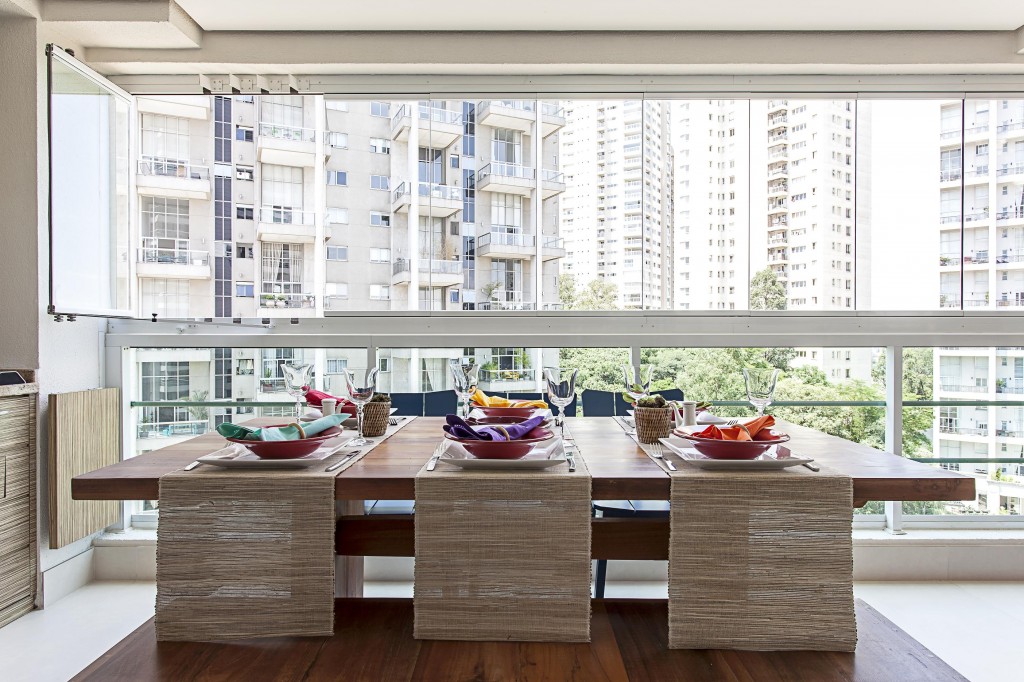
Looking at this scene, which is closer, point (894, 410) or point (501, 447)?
point (501, 447)

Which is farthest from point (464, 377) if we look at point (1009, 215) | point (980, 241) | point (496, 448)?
point (1009, 215)

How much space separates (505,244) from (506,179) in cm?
31

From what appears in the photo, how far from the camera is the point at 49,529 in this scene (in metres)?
2.66

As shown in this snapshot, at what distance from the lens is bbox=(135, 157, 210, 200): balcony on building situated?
308cm

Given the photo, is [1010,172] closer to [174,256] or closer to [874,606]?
[874,606]

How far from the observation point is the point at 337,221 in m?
3.16

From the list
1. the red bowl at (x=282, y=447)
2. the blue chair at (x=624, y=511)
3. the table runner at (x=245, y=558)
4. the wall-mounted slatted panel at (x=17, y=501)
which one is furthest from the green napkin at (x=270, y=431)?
the wall-mounted slatted panel at (x=17, y=501)

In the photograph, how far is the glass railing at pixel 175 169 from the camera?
3090mm

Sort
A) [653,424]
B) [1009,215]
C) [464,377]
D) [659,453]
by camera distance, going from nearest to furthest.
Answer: [659,453] < [653,424] < [464,377] < [1009,215]

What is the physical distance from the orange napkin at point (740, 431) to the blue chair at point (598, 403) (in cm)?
108

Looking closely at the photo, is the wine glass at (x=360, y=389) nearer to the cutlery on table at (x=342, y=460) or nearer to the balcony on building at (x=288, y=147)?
the cutlery on table at (x=342, y=460)

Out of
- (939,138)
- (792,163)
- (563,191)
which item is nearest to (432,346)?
(563,191)

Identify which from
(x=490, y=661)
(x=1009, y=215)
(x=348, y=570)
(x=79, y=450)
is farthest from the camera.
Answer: (x=1009, y=215)

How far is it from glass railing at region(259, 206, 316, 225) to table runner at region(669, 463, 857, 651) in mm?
2465
